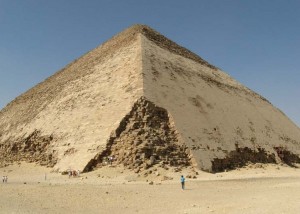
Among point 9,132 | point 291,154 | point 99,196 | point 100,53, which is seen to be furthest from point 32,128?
point 291,154

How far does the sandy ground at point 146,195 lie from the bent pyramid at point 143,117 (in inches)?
63.3

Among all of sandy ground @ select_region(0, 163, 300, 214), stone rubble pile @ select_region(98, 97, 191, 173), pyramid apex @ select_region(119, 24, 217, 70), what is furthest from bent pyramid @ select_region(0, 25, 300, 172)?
sandy ground @ select_region(0, 163, 300, 214)

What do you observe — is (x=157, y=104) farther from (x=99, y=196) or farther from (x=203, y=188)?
(x=99, y=196)

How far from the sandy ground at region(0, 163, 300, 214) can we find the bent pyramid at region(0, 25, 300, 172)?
1.61 meters

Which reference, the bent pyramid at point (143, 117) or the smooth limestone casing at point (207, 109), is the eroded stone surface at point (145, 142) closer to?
the bent pyramid at point (143, 117)

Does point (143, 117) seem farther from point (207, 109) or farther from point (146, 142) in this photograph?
point (207, 109)

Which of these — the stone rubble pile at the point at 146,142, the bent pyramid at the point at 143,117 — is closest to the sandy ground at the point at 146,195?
the stone rubble pile at the point at 146,142

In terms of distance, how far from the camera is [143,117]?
819 inches

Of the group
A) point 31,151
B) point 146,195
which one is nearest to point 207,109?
point 31,151

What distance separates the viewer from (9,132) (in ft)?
99.5

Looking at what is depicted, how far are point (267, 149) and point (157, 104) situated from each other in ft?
32.1

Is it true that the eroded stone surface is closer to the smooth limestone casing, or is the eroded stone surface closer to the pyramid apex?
the smooth limestone casing

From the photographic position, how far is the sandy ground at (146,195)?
10531mm

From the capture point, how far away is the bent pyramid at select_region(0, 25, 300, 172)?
19.9 m
